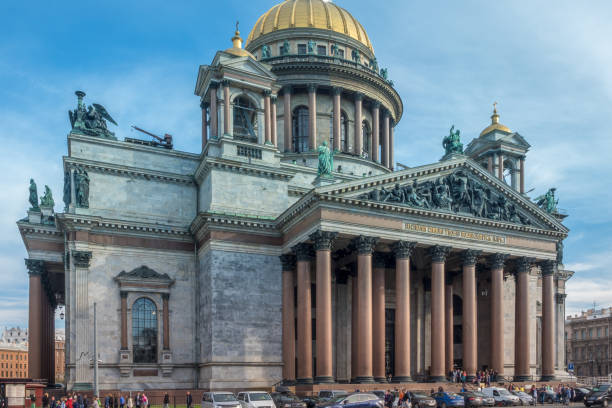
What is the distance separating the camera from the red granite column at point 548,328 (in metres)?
46.7

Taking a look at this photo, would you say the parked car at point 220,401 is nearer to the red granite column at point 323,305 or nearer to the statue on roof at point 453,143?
the red granite column at point 323,305

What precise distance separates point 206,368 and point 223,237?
8.85m

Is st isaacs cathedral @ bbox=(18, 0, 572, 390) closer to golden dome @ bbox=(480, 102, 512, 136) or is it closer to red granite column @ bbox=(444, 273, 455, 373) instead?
red granite column @ bbox=(444, 273, 455, 373)

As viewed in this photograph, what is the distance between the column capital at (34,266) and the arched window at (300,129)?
25.2 metres

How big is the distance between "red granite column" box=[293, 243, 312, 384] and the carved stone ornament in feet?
18.1

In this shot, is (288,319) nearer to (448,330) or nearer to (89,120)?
(448,330)

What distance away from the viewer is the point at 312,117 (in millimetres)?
60500

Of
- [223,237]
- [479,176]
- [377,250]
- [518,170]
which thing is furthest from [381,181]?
[518,170]

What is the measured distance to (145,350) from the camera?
145 ft

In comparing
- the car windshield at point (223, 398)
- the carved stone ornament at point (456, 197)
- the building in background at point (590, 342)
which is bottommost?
the building in background at point (590, 342)

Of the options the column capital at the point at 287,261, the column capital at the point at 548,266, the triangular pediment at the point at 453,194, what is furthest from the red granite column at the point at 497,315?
the column capital at the point at 287,261

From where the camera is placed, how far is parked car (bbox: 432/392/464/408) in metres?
36.6

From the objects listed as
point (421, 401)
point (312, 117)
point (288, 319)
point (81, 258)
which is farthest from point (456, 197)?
point (81, 258)

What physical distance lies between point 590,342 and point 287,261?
101821 mm
